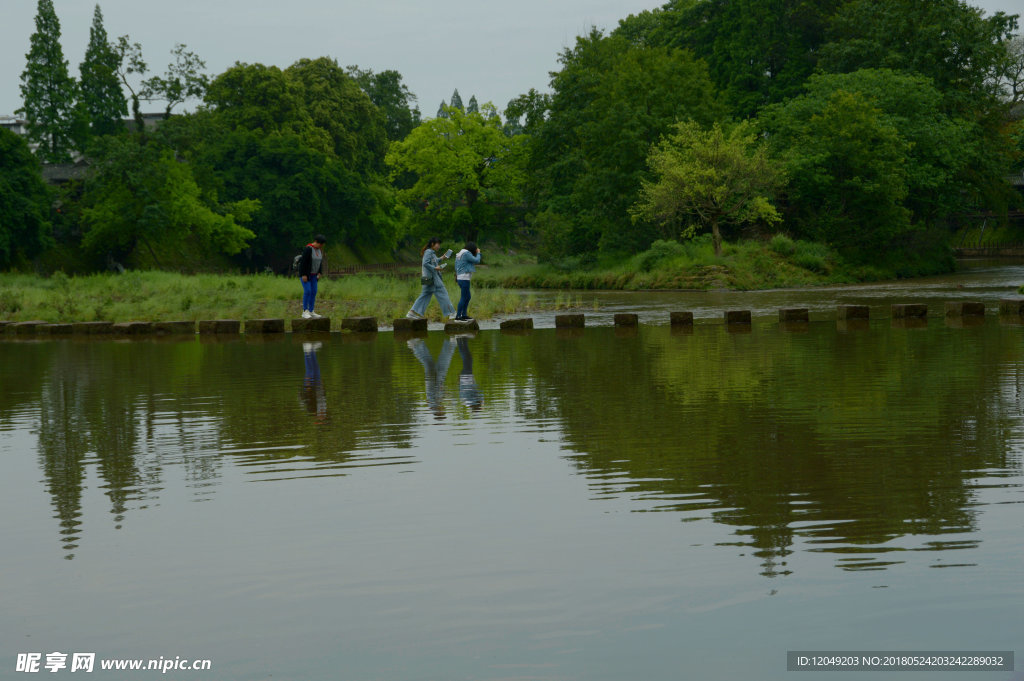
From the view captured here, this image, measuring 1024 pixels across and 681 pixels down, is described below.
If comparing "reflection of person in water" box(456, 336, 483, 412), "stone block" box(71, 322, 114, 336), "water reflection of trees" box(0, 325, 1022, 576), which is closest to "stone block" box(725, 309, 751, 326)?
"water reflection of trees" box(0, 325, 1022, 576)

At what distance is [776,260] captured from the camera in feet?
164

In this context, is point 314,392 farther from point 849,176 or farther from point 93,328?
point 849,176

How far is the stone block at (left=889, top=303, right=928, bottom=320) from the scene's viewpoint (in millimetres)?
24562

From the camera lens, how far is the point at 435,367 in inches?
661

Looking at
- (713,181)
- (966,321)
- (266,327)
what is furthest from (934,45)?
(266,327)

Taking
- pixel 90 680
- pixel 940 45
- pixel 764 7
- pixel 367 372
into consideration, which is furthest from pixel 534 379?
pixel 764 7

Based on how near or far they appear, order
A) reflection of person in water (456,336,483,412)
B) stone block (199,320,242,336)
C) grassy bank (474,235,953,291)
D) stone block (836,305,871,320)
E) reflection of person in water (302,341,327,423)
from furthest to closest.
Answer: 1. grassy bank (474,235,953,291)
2. stone block (199,320,242,336)
3. stone block (836,305,871,320)
4. reflection of person in water (456,336,483,412)
5. reflection of person in water (302,341,327,423)

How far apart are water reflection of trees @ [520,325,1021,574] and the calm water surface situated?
1.6 inches

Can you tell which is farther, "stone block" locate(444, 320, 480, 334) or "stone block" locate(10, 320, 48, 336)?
"stone block" locate(10, 320, 48, 336)

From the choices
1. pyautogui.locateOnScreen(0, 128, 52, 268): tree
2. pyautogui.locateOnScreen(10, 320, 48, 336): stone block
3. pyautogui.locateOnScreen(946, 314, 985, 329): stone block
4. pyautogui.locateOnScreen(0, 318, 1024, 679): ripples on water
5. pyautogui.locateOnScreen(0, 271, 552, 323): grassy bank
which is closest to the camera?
pyautogui.locateOnScreen(0, 318, 1024, 679): ripples on water

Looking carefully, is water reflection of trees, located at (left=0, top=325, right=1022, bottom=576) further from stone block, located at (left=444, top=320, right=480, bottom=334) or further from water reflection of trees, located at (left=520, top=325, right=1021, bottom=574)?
stone block, located at (left=444, top=320, right=480, bottom=334)

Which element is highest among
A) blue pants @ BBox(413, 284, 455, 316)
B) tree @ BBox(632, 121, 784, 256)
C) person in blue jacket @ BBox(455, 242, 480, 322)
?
tree @ BBox(632, 121, 784, 256)

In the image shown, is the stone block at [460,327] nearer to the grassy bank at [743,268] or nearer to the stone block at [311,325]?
the stone block at [311,325]

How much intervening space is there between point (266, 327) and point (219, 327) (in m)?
1.50
